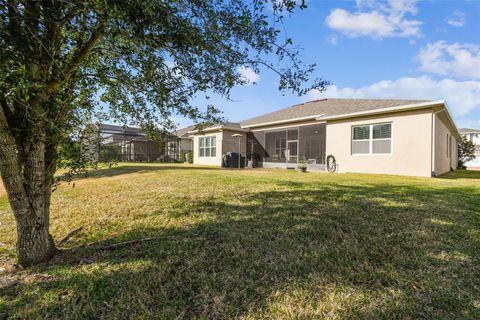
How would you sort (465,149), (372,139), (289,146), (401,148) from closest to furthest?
(401,148), (372,139), (289,146), (465,149)

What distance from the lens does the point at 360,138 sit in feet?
42.8

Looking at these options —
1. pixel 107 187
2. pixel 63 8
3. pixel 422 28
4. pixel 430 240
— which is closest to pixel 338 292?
pixel 430 240

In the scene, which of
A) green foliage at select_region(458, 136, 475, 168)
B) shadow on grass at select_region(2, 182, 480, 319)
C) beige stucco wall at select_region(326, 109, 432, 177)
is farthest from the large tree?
green foliage at select_region(458, 136, 475, 168)

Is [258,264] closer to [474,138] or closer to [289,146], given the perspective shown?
[289,146]

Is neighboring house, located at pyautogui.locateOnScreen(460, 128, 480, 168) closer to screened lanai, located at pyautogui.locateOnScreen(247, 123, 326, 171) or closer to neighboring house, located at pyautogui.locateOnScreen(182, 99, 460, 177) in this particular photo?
neighboring house, located at pyautogui.locateOnScreen(182, 99, 460, 177)

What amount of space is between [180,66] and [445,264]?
12.3ft

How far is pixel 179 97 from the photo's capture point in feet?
12.1

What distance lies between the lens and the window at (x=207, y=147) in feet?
69.4

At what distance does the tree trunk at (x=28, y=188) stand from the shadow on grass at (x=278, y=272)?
37cm

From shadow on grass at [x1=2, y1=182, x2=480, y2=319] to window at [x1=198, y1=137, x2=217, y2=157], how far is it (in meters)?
17.2

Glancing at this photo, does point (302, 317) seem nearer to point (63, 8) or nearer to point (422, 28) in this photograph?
point (63, 8)

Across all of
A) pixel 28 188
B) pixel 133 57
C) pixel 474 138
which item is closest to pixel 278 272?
pixel 28 188

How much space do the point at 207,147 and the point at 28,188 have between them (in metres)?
19.2

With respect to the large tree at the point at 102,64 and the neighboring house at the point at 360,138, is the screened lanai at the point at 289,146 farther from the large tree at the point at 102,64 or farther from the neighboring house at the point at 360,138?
the large tree at the point at 102,64
